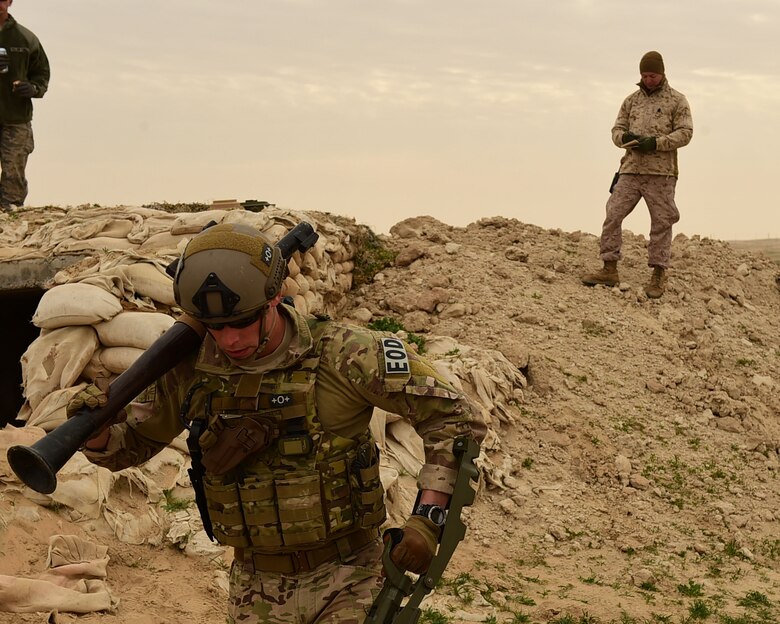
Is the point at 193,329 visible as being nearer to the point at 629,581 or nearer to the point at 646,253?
the point at 629,581

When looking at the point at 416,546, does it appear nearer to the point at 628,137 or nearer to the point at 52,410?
the point at 52,410

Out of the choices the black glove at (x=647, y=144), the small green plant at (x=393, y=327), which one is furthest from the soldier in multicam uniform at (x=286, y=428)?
the black glove at (x=647, y=144)

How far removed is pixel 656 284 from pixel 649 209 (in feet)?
3.01

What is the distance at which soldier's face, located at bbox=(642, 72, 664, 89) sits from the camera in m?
10.3

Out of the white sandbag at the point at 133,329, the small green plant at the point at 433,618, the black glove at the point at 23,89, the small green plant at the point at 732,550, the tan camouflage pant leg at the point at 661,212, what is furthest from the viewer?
the black glove at the point at 23,89

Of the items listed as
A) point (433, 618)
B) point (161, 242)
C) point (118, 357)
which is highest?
point (161, 242)

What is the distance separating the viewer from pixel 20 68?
10836mm

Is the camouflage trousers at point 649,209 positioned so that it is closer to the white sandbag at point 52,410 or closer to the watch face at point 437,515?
the white sandbag at point 52,410

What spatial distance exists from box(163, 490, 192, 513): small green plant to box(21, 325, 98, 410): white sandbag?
1.06m

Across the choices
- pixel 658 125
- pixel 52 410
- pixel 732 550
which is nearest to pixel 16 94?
pixel 52 410

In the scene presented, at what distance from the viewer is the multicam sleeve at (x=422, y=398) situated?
122 inches

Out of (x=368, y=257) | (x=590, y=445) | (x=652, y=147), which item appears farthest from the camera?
(x=368, y=257)

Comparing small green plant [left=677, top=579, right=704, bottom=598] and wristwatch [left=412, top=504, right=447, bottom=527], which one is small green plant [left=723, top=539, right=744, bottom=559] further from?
wristwatch [left=412, top=504, right=447, bottom=527]

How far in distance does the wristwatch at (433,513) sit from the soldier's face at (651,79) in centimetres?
818
